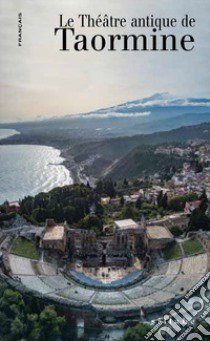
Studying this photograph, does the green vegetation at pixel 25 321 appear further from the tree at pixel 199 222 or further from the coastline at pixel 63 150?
the coastline at pixel 63 150

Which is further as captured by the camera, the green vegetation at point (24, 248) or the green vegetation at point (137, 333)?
the green vegetation at point (24, 248)

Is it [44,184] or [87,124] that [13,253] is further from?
[87,124]

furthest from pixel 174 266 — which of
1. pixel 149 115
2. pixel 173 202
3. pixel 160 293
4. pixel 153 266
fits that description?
pixel 149 115

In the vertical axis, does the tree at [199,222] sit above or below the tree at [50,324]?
above

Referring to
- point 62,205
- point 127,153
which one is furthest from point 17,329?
point 127,153

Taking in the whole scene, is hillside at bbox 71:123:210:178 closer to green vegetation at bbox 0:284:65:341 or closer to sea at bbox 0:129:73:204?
sea at bbox 0:129:73:204

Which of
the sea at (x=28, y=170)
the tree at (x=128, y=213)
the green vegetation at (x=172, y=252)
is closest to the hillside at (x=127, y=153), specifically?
the sea at (x=28, y=170)

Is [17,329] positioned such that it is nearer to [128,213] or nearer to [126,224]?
[126,224]

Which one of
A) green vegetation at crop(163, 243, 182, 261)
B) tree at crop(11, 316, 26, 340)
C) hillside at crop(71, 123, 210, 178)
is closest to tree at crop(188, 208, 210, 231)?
green vegetation at crop(163, 243, 182, 261)
